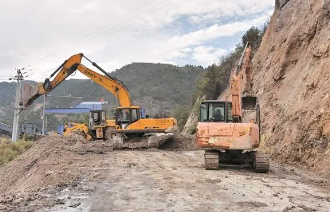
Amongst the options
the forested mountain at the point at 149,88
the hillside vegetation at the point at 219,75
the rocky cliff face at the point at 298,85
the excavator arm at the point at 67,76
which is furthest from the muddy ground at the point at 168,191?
the forested mountain at the point at 149,88

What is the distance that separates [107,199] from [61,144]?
51.6ft

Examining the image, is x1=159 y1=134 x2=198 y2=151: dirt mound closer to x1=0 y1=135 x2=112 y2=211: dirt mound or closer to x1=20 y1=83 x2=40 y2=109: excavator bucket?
x1=0 y1=135 x2=112 y2=211: dirt mound

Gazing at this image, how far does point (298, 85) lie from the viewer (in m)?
18.2

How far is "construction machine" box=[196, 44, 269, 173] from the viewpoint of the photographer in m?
12.5

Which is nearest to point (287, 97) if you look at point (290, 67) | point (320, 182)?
point (290, 67)

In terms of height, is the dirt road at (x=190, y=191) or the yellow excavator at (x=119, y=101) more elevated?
the yellow excavator at (x=119, y=101)

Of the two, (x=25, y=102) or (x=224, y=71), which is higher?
(x=224, y=71)

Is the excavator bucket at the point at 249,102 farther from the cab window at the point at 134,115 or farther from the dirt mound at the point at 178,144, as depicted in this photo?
the cab window at the point at 134,115

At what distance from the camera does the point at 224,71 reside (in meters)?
40.0

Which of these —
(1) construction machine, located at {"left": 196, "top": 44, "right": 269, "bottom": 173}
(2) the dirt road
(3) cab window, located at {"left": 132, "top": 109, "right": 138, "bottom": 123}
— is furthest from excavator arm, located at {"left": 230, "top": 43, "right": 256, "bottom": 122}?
(3) cab window, located at {"left": 132, "top": 109, "right": 138, "bottom": 123}

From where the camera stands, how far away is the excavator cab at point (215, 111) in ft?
45.4

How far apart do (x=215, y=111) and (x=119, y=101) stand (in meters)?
10.6

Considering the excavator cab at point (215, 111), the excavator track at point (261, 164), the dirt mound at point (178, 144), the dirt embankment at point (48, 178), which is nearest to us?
the dirt embankment at point (48, 178)

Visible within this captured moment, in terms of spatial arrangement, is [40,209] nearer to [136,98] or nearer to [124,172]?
[124,172]
